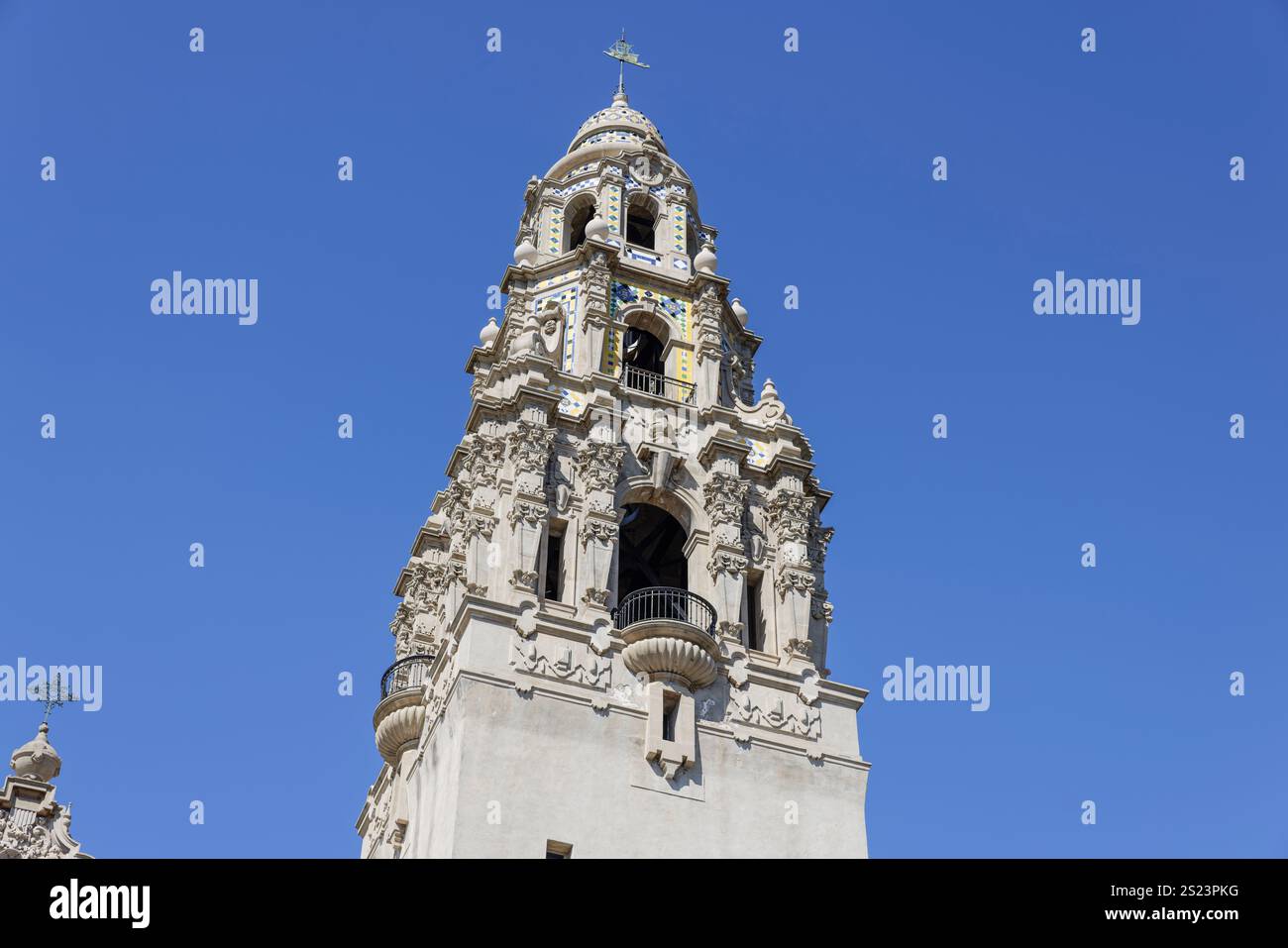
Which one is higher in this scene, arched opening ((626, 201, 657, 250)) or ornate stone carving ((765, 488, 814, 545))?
arched opening ((626, 201, 657, 250))

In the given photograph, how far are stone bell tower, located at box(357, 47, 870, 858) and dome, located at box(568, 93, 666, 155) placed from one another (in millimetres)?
3955

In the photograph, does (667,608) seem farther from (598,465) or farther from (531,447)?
(531,447)

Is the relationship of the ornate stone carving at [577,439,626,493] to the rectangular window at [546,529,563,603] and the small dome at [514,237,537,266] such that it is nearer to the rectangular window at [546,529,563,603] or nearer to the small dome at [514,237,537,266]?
the rectangular window at [546,529,563,603]

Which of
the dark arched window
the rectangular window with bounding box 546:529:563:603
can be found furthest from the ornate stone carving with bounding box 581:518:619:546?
the dark arched window

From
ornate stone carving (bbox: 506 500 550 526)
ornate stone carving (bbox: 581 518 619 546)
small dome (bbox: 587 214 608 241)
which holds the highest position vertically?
small dome (bbox: 587 214 608 241)

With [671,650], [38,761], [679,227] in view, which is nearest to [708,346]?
[679,227]

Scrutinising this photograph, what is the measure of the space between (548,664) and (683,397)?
1074 cm

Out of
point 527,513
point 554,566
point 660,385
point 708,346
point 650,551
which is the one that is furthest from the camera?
point 708,346

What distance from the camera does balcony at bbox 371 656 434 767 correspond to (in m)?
42.1

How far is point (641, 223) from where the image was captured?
54.0 meters

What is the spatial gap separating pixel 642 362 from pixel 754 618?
33.6 ft
